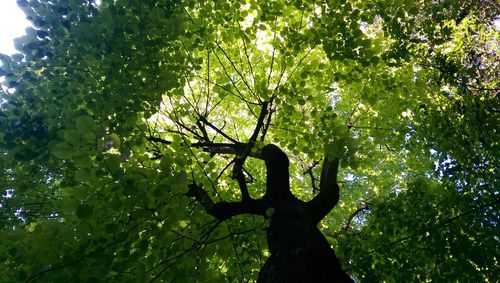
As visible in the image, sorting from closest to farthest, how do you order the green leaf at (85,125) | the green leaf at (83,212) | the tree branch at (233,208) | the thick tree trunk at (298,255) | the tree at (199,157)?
the green leaf at (85,125) → the green leaf at (83,212) → the thick tree trunk at (298,255) → the tree at (199,157) → the tree branch at (233,208)

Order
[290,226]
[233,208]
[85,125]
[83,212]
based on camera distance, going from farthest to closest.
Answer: [233,208] → [290,226] → [83,212] → [85,125]

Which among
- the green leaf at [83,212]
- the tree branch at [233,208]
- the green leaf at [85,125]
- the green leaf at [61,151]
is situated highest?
the tree branch at [233,208]

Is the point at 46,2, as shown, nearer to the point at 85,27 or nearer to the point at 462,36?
the point at 85,27

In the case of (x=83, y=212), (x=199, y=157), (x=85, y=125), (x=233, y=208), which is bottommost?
(x=83, y=212)

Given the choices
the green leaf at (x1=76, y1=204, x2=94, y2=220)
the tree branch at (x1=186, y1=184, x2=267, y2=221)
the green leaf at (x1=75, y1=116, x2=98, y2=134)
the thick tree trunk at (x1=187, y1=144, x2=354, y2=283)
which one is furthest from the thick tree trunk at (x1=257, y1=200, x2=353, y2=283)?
the green leaf at (x1=75, y1=116, x2=98, y2=134)

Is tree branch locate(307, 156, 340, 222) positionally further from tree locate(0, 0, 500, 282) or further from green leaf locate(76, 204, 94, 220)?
green leaf locate(76, 204, 94, 220)

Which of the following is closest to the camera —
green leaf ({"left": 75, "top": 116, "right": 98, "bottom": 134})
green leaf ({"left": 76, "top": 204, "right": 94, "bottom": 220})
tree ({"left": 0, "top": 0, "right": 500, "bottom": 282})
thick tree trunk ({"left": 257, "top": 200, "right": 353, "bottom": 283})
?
green leaf ({"left": 75, "top": 116, "right": 98, "bottom": 134})

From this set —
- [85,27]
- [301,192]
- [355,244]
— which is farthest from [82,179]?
[301,192]

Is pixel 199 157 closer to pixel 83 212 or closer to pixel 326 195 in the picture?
pixel 326 195

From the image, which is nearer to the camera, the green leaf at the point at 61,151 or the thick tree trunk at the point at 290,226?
the green leaf at the point at 61,151

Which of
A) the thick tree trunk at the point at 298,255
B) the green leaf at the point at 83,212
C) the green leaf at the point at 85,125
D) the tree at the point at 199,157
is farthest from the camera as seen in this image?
the tree at the point at 199,157

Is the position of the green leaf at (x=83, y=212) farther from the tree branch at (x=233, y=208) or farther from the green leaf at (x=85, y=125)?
the tree branch at (x=233, y=208)

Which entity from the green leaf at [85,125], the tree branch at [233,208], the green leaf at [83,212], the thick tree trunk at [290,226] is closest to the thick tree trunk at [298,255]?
the thick tree trunk at [290,226]

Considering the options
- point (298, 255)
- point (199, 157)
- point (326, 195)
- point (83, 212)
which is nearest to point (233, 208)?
point (199, 157)
